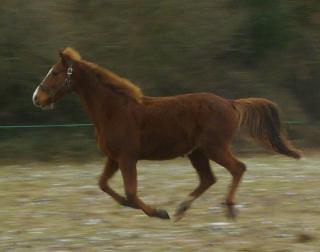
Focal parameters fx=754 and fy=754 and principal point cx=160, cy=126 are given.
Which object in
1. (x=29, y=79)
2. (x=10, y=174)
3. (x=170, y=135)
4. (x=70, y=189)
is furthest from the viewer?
(x=29, y=79)

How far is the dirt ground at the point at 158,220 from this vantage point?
716 centimetres

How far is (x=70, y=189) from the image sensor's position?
10.8 meters

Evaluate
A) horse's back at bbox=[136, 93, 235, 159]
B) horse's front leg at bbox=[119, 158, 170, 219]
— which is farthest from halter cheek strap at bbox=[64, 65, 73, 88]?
horse's front leg at bbox=[119, 158, 170, 219]

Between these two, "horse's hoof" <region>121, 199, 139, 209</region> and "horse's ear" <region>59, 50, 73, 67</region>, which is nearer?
"horse's hoof" <region>121, 199, 139, 209</region>

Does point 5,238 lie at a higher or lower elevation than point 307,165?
higher

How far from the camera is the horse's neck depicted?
803cm

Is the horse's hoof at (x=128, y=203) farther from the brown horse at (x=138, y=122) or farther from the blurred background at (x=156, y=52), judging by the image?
the blurred background at (x=156, y=52)

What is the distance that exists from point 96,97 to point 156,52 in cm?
896

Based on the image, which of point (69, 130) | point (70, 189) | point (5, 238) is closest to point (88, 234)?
point (5, 238)

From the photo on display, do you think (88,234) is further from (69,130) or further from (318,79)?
(318,79)

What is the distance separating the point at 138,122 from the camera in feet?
26.2

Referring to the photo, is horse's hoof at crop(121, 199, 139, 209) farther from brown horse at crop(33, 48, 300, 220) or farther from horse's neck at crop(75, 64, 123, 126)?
horse's neck at crop(75, 64, 123, 126)

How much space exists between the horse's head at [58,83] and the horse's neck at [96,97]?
4.4 inches

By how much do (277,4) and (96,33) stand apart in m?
5.07
